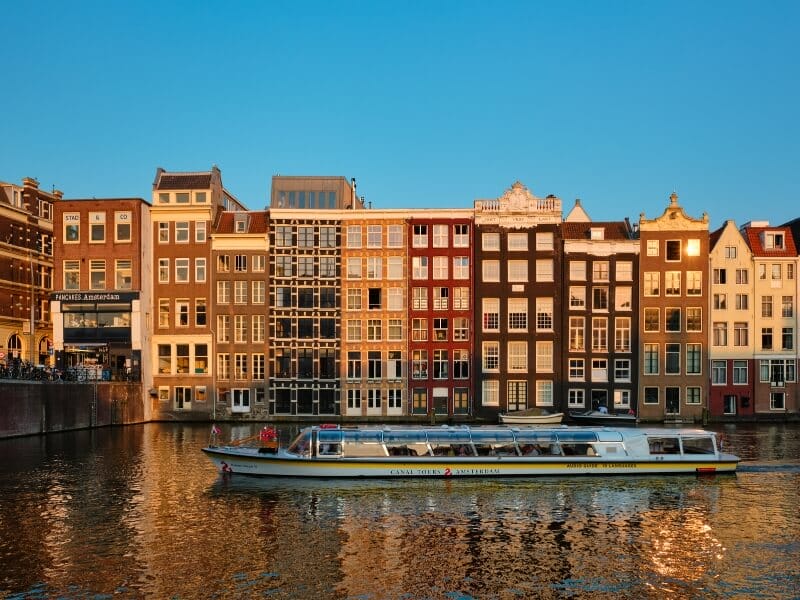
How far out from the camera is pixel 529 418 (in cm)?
7725

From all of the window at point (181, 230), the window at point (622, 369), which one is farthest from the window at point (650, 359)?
the window at point (181, 230)

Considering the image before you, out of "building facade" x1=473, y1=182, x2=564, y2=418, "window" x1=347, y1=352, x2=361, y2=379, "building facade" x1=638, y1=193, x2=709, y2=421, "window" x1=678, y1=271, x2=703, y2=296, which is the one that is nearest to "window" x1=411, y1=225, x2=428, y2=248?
"building facade" x1=473, y1=182, x2=564, y2=418

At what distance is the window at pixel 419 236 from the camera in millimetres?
85500

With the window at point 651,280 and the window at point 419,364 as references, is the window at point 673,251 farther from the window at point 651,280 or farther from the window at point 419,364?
the window at point 419,364

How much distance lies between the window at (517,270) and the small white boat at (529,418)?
15195 mm

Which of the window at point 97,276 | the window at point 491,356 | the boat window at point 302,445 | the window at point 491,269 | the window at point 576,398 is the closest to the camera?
the boat window at point 302,445

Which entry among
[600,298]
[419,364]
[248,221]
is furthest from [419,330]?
[248,221]

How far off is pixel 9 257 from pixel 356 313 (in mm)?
36856

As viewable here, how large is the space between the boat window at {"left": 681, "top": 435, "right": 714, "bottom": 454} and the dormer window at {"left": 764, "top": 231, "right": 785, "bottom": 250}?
4637 centimetres

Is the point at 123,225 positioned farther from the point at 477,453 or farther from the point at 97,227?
the point at 477,453

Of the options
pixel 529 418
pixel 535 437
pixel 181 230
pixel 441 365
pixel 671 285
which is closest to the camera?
pixel 535 437

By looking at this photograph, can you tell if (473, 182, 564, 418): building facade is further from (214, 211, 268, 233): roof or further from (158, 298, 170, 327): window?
(158, 298, 170, 327): window

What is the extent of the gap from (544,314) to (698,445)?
122 feet

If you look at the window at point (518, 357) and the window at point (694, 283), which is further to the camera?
the window at point (694, 283)
